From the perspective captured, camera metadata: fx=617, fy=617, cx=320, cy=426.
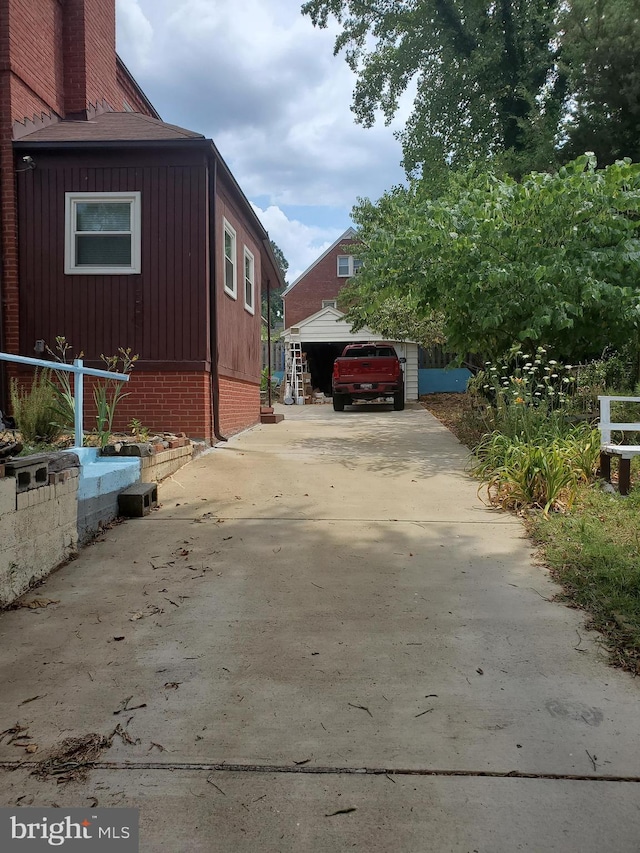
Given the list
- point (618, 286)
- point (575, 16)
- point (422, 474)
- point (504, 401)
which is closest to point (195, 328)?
point (422, 474)

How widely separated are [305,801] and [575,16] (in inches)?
657

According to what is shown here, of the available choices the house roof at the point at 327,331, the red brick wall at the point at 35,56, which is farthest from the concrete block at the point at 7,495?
the house roof at the point at 327,331

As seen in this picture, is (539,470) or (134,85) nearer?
(539,470)

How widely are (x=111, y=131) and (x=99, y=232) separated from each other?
1643 millimetres

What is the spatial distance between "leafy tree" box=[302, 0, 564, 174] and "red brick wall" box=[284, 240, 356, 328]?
1285 centimetres

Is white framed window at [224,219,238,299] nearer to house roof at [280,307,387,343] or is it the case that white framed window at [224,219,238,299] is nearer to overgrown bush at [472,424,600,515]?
overgrown bush at [472,424,600,515]

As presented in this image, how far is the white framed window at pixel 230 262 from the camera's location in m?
10.3

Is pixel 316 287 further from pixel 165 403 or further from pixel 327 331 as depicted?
pixel 165 403

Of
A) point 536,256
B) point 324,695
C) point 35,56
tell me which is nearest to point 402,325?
point 536,256

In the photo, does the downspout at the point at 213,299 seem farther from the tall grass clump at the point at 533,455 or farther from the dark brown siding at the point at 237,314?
the tall grass clump at the point at 533,455

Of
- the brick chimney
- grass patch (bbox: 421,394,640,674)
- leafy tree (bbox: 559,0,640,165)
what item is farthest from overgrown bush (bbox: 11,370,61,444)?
leafy tree (bbox: 559,0,640,165)

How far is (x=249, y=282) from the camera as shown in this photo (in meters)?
12.7

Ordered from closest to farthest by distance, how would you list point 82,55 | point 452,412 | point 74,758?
Answer: point 74,758 < point 82,55 < point 452,412

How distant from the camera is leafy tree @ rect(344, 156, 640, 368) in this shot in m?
8.09
